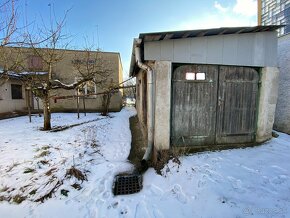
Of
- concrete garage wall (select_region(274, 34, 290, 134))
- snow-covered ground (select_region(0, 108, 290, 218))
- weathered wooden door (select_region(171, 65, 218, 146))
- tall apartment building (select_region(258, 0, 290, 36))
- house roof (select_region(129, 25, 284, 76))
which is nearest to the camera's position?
snow-covered ground (select_region(0, 108, 290, 218))

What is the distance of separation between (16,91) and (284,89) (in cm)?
1562

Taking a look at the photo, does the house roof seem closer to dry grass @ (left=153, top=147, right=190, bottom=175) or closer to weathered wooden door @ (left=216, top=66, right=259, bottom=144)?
weathered wooden door @ (left=216, top=66, right=259, bottom=144)

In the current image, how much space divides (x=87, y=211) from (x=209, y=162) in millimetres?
2735

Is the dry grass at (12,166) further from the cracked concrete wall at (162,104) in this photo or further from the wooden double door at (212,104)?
the wooden double door at (212,104)

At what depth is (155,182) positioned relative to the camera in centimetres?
363

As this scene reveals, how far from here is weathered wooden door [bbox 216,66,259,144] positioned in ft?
15.3

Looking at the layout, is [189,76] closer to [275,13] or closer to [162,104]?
[162,104]

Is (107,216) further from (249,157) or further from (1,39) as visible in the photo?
(1,39)

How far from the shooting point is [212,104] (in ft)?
15.2

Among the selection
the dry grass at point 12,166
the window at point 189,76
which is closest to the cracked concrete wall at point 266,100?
the window at point 189,76

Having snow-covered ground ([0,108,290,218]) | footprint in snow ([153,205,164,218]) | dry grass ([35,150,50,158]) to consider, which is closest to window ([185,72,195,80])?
snow-covered ground ([0,108,290,218])

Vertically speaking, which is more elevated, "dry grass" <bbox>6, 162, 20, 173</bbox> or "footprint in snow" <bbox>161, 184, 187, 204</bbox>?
"dry grass" <bbox>6, 162, 20, 173</bbox>

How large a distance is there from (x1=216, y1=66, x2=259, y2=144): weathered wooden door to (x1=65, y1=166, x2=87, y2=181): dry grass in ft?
11.6

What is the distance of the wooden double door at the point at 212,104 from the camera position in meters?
4.49
